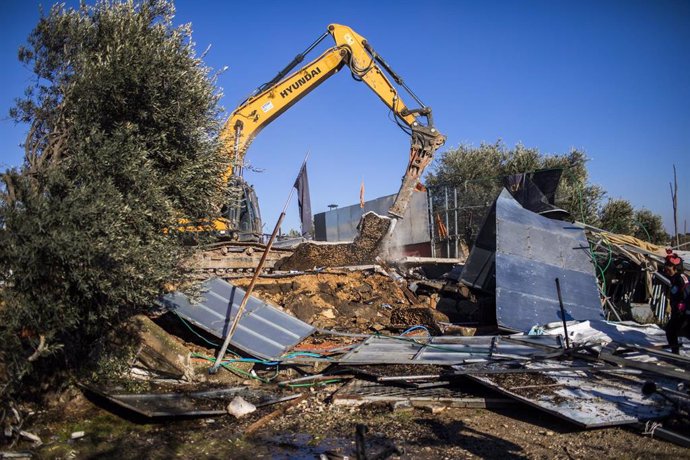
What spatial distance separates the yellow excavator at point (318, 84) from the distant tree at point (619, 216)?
40.8 feet

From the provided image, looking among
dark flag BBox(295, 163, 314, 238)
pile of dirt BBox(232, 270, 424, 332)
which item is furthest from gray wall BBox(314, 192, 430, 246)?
dark flag BBox(295, 163, 314, 238)

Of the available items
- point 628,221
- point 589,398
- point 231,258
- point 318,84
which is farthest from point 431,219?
point 589,398

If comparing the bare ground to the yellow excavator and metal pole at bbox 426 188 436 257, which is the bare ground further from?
metal pole at bbox 426 188 436 257

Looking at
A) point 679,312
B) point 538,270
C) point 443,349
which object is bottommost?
point 443,349

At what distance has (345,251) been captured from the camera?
15945 millimetres

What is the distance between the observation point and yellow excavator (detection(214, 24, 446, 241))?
1511cm

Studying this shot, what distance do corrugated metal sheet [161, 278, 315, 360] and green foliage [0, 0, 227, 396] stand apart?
1.27 metres

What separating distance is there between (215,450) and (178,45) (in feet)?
18.1

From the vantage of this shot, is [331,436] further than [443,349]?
No

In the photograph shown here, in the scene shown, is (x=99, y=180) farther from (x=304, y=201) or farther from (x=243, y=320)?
(x=304, y=201)

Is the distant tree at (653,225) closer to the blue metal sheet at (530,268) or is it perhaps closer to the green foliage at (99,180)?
the blue metal sheet at (530,268)

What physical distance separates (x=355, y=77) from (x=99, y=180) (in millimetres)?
10844

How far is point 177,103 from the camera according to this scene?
743 cm

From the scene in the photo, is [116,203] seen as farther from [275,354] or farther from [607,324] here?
[607,324]
